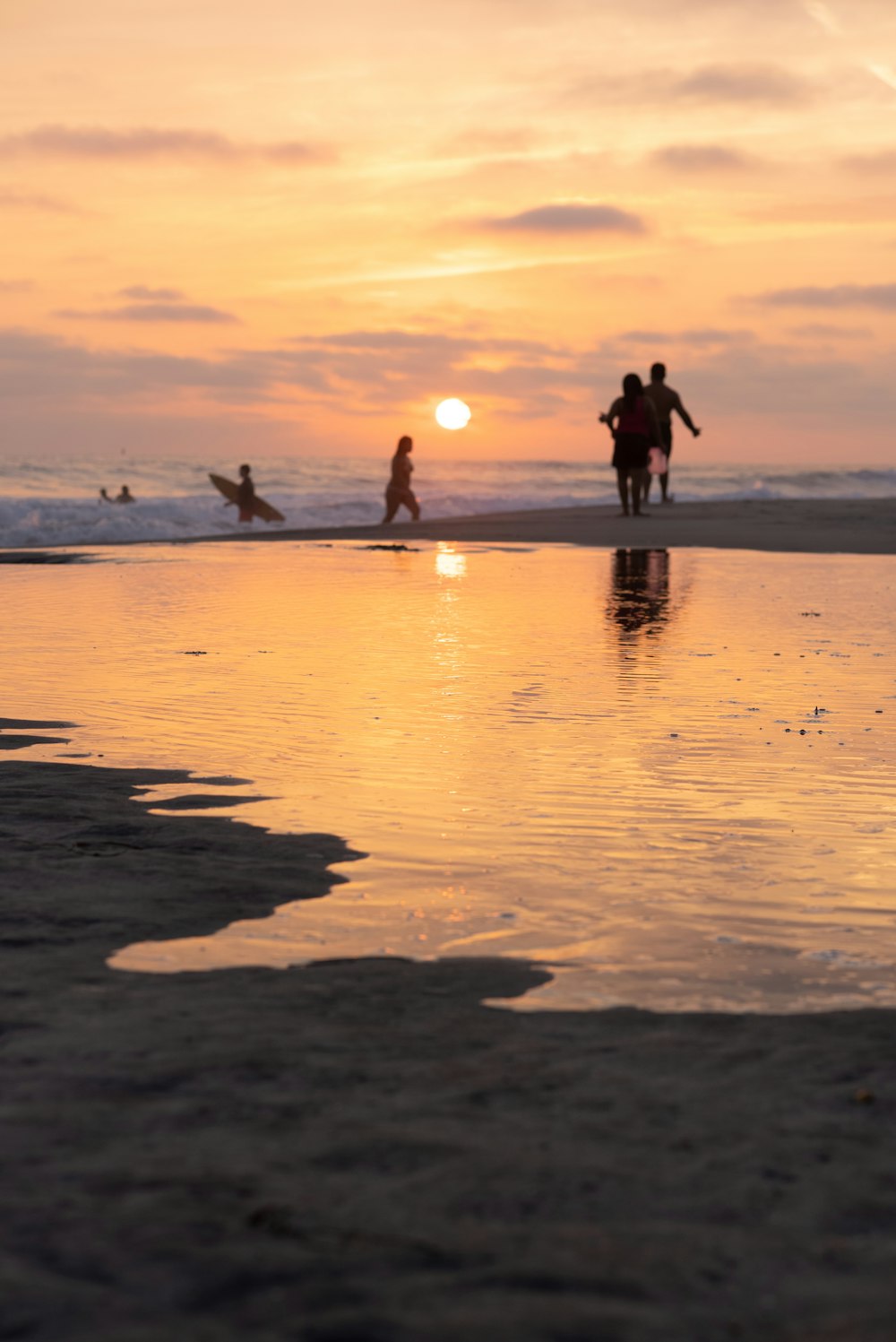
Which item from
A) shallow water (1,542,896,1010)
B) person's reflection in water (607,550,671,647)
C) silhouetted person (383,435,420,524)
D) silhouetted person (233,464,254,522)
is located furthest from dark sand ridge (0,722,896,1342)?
silhouetted person (233,464,254,522)

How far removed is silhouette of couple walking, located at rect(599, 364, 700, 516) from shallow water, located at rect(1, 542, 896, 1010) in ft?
31.1

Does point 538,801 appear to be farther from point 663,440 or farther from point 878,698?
point 663,440

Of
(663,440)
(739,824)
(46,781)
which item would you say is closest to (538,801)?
(739,824)

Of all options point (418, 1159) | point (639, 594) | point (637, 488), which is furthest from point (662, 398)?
point (418, 1159)

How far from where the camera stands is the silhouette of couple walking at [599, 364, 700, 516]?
21312 millimetres

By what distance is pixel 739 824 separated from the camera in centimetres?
459

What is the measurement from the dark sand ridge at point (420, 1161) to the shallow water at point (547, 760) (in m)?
0.22

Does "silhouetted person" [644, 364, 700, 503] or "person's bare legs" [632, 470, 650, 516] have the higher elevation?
"silhouetted person" [644, 364, 700, 503]

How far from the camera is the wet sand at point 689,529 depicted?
19.3 m

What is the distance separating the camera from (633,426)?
21.4 metres

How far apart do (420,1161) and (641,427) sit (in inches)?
772

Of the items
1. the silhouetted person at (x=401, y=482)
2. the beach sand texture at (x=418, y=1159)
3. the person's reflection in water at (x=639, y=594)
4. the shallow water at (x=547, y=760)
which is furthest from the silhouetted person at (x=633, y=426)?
the beach sand texture at (x=418, y=1159)

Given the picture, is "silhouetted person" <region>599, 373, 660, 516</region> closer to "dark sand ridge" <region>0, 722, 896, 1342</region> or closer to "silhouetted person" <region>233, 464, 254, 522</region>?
"silhouetted person" <region>233, 464, 254, 522</region>

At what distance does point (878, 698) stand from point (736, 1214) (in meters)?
5.00
